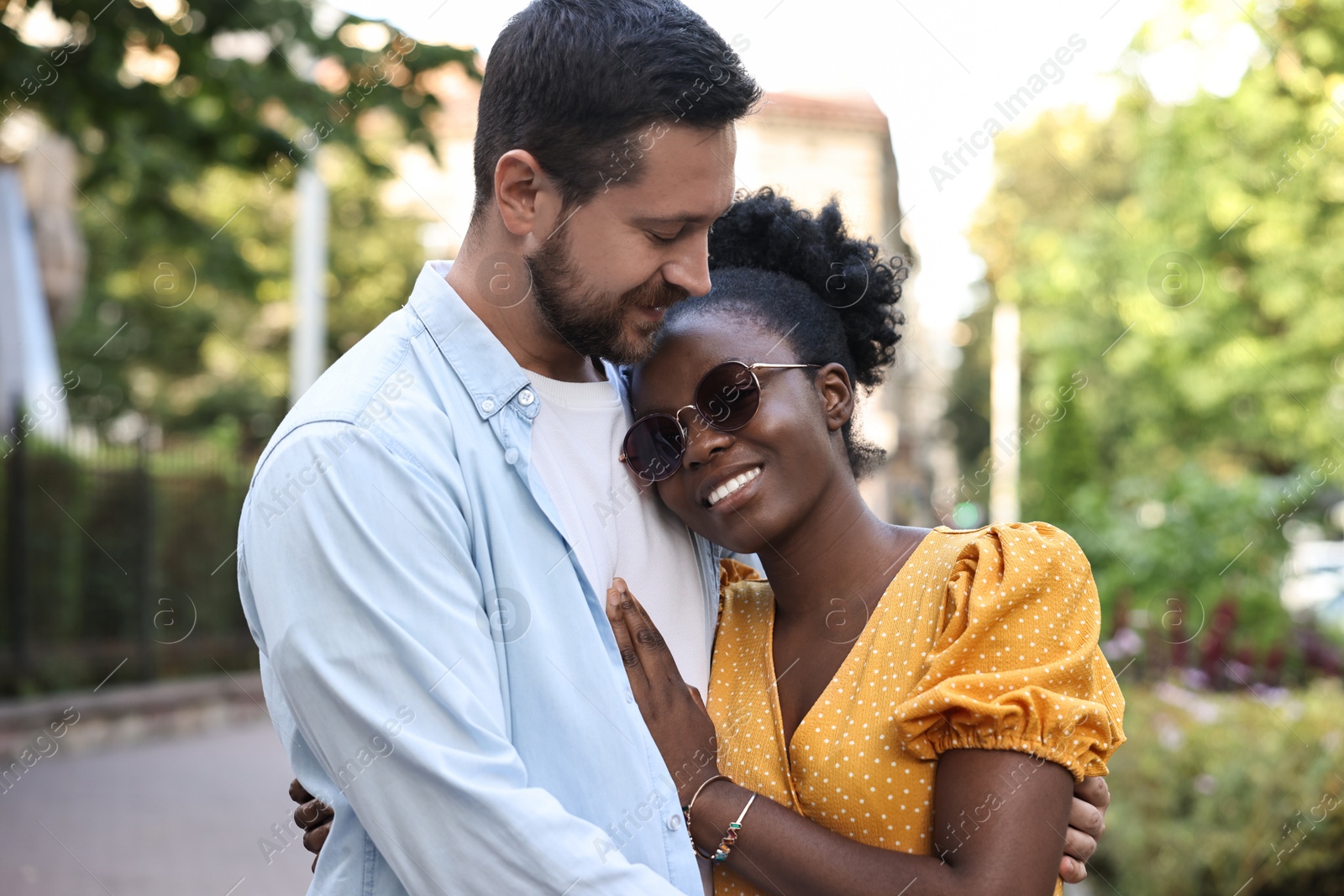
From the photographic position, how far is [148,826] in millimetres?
7246

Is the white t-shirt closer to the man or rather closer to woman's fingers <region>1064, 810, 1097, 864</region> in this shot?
the man

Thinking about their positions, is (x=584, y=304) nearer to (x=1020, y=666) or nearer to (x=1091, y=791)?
(x=1020, y=666)

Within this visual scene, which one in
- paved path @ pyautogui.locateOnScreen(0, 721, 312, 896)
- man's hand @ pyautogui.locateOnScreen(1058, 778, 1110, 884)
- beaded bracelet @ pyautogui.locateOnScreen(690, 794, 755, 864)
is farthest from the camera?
paved path @ pyautogui.locateOnScreen(0, 721, 312, 896)

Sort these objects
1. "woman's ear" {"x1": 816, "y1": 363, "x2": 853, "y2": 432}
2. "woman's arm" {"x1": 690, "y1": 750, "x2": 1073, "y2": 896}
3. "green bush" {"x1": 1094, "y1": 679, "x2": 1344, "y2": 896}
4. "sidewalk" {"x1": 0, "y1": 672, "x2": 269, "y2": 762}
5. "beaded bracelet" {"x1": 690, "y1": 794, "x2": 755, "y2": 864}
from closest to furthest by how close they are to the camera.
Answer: "woman's arm" {"x1": 690, "y1": 750, "x2": 1073, "y2": 896} < "beaded bracelet" {"x1": 690, "y1": 794, "x2": 755, "y2": 864} < "woman's ear" {"x1": 816, "y1": 363, "x2": 853, "y2": 432} < "green bush" {"x1": 1094, "y1": 679, "x2": 1344, "y2": 896} < "sidewalk" {"x1": 0, "y1": 672, "x2": 269, "y2": 762}

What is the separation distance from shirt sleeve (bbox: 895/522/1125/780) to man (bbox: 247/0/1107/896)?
0.46m

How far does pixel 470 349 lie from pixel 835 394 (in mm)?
786

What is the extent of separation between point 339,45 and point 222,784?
4.92 meters

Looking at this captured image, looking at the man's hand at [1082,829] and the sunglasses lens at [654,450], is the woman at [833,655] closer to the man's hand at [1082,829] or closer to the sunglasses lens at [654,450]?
the sunglasses lens at [654,450]

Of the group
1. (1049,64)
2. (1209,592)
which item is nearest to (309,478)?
(1049,64)

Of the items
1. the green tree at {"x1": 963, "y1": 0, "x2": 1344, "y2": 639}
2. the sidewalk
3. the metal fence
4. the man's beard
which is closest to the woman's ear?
the man's beard

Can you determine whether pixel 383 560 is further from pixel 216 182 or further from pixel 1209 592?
pixel 216 182

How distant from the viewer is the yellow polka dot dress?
6.63 feet

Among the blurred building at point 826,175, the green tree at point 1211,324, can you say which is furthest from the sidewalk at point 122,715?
the green tree at point 1211,324

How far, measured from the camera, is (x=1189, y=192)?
1722cm
